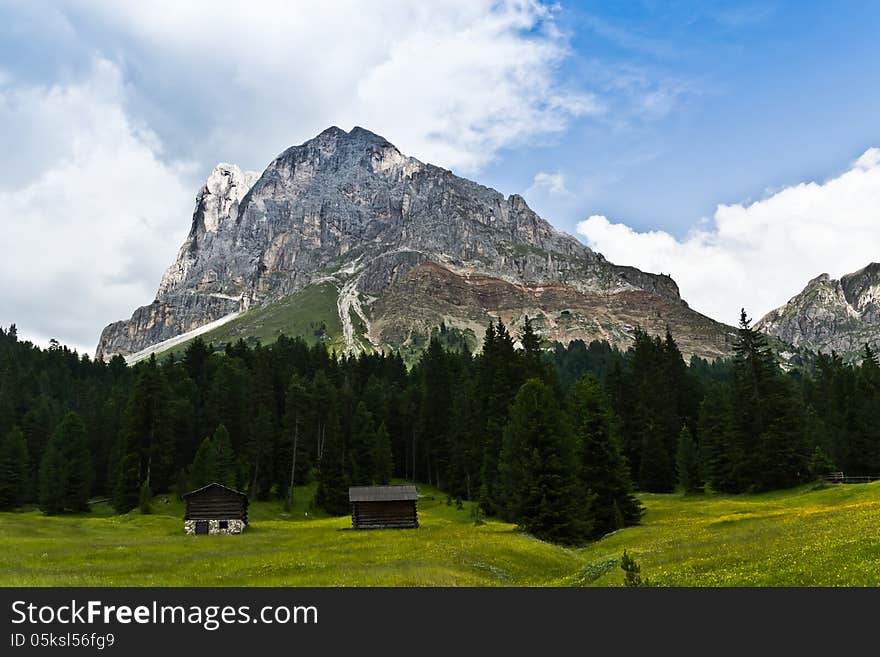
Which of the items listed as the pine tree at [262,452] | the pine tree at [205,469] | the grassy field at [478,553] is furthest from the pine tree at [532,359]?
the pine tree at [205,469]

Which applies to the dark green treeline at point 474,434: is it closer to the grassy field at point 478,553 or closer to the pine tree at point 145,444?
the pine tree at point 145,444

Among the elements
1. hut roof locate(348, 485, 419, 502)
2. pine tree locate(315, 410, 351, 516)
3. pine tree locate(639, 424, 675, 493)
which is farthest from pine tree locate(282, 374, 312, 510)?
pine tree locate(639, 424, 675, 493)

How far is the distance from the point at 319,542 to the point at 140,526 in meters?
26.1

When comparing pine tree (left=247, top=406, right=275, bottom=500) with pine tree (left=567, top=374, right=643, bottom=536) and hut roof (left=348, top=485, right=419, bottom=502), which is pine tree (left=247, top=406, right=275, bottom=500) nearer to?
hut roof (left=348, top=485, right=419, bottom=502)

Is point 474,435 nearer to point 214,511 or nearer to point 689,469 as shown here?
point 689,469

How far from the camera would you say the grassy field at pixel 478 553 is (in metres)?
24.6

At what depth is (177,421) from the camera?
3543 inches

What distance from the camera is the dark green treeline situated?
52906 millimetres

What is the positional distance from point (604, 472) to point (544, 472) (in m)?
8.53
